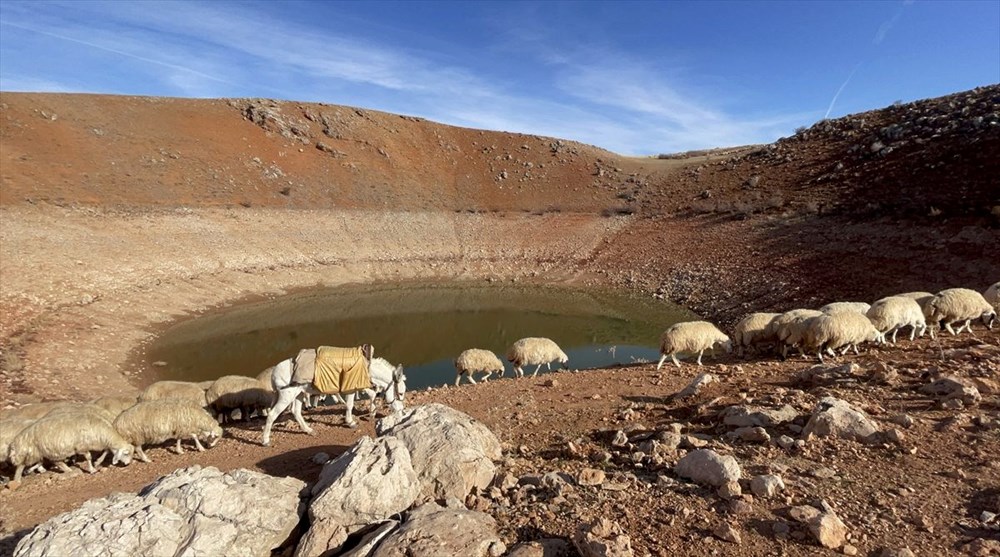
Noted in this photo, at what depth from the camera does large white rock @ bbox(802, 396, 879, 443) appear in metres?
6.39

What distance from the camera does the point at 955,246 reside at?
23.1m

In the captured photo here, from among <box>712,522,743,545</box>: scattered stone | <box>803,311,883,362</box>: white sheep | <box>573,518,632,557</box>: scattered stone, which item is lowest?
<box>573,518,632,557</box>: scattered stone

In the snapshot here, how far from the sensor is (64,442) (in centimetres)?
918

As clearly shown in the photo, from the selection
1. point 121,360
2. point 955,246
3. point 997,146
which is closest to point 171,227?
point 121,360

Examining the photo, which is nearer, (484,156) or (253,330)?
(253,330)

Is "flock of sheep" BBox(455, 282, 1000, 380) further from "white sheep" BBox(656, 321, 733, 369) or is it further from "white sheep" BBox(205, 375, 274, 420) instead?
"white sheep" BBox(205, 375, 274, 420)

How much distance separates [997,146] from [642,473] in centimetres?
3671

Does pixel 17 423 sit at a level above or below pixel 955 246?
below

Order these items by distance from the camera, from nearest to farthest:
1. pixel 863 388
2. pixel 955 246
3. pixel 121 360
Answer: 1. pixel 863 388
2. pixel 121 360
3. pixel 955 246

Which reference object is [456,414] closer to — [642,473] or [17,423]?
[642,473]

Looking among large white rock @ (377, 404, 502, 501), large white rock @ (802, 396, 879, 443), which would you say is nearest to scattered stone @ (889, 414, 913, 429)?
large white rock @ (802, 396, 879, 443)

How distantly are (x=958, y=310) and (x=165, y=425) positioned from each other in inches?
709

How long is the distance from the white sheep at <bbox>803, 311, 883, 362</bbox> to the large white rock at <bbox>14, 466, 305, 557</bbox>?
11103mm

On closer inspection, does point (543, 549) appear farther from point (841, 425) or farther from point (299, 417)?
point (299, 417)
